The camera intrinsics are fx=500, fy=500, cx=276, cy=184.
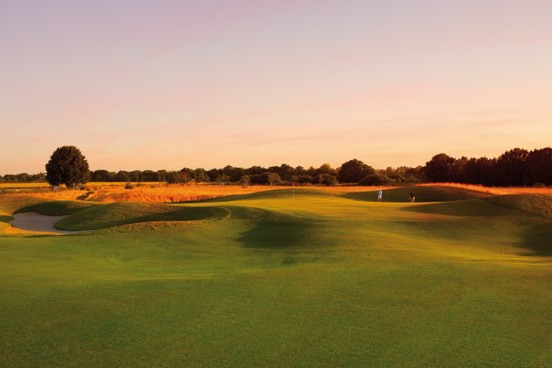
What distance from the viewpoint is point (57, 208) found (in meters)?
50.5

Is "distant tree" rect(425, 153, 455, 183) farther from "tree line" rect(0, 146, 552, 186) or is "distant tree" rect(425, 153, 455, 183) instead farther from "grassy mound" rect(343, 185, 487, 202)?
"grassy mound" rect(343, 185, 487, 202)

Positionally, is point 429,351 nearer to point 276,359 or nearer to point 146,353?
point 276,359

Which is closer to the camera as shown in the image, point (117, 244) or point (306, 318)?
point (306, 318)

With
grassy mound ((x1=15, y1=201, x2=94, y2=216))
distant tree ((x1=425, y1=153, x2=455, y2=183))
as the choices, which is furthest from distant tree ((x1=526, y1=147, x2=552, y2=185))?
grassy mound ((x1=15, y1=201, x2=94, y2=216))

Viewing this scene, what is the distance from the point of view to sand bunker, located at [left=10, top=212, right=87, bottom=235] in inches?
1585

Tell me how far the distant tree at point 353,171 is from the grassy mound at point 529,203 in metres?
96.5

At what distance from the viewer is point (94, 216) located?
40.8 metres

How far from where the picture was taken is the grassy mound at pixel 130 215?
36062mm

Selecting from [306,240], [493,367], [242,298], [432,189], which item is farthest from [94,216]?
[432,189]

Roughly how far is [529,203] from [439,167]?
94.2 meters

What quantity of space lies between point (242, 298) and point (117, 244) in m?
14.4

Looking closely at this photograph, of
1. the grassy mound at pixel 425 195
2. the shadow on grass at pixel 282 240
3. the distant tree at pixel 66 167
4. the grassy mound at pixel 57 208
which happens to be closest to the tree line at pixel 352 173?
the distant tree at pixel 66 167

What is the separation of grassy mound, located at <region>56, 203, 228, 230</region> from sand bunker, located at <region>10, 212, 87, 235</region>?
1.36 metres

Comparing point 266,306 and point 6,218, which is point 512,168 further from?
point 266,306
